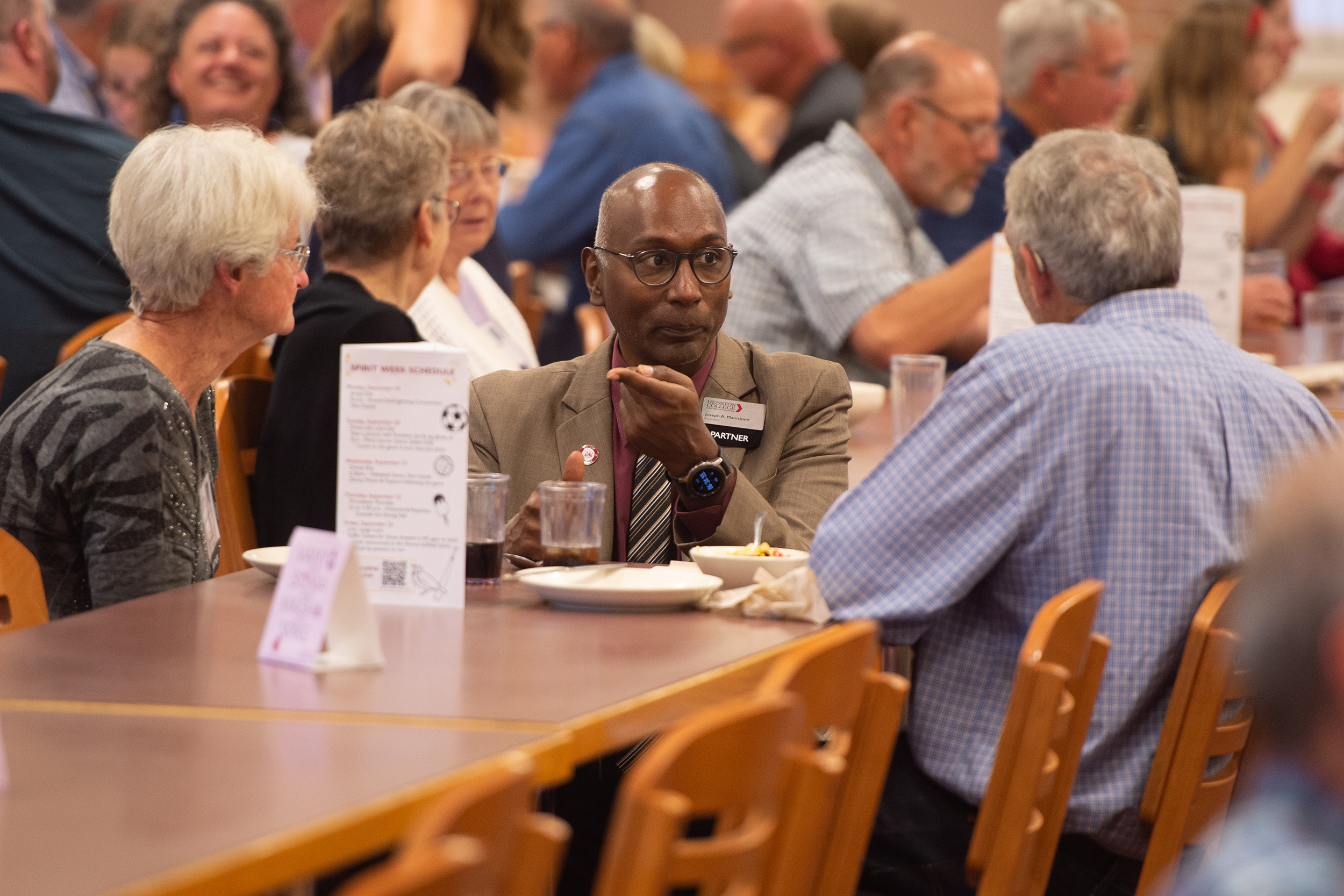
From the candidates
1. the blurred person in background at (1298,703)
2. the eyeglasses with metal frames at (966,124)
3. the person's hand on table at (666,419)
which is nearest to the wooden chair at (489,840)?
the blurred person in background at (1298,703)

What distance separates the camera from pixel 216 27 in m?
4.14

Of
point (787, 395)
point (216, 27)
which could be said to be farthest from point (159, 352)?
point (216, 27)

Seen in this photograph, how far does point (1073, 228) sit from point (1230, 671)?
0.62 m

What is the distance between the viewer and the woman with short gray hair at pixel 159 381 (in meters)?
2.08

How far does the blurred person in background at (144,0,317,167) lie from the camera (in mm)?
4148

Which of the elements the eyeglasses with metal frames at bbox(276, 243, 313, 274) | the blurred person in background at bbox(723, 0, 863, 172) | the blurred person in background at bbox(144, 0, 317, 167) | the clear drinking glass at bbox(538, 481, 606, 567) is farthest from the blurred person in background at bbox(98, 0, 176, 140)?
the clear drinking glass at bbox(538, 481, 606, 567)

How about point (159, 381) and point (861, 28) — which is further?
point (861, 28)

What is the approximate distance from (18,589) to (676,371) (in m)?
0.91

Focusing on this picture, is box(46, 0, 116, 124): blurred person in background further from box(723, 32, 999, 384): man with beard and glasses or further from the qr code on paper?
the qr code on paper

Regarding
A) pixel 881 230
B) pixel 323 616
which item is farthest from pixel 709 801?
pixel 881 230

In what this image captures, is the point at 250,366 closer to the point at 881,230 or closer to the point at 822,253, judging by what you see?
the point at 822,253

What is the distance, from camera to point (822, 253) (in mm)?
3850

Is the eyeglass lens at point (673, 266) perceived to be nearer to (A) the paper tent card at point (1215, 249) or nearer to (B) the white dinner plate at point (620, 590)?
(B) the white dinner plate at point (620, 590)

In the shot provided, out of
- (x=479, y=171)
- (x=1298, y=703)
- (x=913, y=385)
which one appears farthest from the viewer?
(x=479, y=171)
